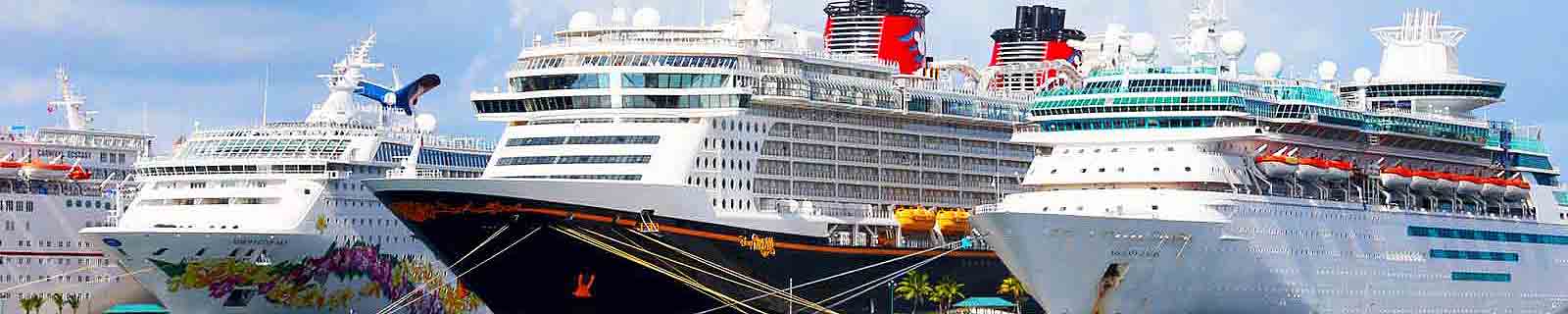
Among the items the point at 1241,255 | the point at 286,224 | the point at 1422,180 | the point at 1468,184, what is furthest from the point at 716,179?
the point at 1468,184

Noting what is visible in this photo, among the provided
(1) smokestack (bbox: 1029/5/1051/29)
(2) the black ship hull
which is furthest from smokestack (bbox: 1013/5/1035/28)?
(2) the black ship hull

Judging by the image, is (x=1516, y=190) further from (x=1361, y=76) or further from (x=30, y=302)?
(x=30, y=302)

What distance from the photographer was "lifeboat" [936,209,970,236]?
8494 centimetres

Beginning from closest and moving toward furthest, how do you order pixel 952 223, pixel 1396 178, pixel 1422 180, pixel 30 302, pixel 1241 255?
pixel 1241 255
pixel 1396 178
pixel 1422 180
pixel 952 223
pixel 30 302

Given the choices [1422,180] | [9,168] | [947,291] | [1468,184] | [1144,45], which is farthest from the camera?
[9,168]

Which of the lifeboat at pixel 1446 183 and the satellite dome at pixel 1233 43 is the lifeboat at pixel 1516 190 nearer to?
the lifeboat at pixel 1446 183

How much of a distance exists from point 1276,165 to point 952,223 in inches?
484

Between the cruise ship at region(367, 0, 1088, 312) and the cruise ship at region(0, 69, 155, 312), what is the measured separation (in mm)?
21119

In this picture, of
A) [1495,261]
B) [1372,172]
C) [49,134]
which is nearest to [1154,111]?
[1372,172]

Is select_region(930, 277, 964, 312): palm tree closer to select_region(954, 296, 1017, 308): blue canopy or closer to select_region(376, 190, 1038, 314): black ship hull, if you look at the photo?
select_region(954, 296, 1017, 308): blue canopy

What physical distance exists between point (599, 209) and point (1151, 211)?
14435mm

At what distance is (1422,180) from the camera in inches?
3238

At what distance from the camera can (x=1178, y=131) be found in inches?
3014

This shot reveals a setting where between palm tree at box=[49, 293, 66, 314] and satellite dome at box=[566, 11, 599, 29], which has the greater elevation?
satellite dome at box=[566, 11, 599, 29]
